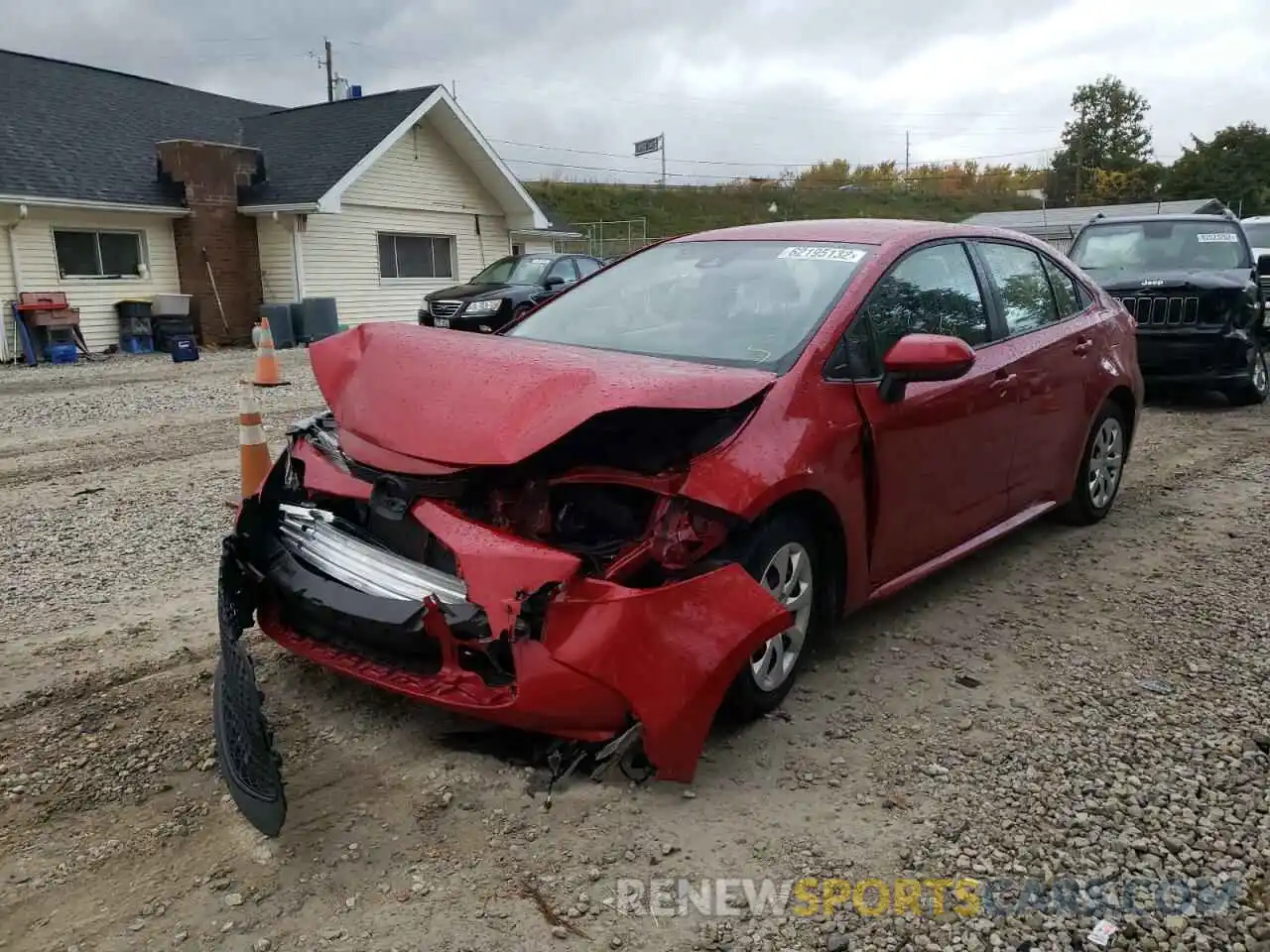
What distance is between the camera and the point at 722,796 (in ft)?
10.0

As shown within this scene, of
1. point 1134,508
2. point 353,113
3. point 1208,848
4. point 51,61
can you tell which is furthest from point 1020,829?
point 51,61

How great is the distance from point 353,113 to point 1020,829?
72.8 ft

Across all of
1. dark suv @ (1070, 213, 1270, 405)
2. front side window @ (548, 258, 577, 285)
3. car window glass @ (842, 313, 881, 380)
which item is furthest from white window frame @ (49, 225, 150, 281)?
car window glass @ (842, 313, 881, 380)

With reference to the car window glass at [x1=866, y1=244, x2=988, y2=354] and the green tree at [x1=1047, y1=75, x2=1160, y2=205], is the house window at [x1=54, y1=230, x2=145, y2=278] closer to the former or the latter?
the car window glass at [x1=866, y1=244, x2=988, y2=354]

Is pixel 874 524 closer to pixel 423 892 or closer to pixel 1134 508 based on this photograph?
pixel 423 892

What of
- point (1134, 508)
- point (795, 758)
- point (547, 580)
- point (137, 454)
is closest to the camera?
point (547, 580)

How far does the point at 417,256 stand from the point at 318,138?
3.17m

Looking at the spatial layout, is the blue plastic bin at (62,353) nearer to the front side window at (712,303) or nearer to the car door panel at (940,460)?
the front side window at (712,303)

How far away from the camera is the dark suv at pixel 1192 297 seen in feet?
30.8

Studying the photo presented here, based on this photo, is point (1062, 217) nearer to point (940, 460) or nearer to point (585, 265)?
point (585, 265)

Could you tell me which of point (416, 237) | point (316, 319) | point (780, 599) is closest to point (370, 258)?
point (416, 237)

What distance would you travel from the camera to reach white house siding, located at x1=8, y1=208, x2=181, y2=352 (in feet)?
55.3

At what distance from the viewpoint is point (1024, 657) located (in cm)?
411

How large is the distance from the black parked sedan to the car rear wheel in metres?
8.90
